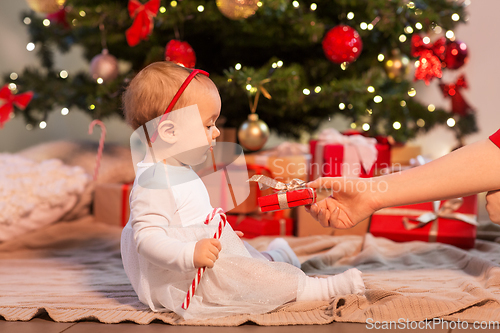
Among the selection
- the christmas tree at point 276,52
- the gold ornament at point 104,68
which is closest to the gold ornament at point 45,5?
the christmas tree at point 276,52

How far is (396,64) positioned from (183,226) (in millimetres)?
1427

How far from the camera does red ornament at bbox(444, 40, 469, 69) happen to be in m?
1.81

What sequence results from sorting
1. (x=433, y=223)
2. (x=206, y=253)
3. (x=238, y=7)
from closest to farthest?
(x=206, y=253), (x=433, y=223), (x=238, y=7)

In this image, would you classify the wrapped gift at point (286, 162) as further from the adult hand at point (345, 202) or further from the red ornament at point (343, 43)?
the adult hand at point (345, 202)

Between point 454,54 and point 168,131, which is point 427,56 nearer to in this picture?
point 454,54

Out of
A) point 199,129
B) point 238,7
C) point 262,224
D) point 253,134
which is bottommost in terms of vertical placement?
point 262,224

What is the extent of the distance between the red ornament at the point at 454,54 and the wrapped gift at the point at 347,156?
22.2 inches

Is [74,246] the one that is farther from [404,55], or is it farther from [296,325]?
[404,55]

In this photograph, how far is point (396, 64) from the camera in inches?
74.4

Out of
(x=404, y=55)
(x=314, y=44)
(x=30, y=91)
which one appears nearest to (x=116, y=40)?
(x=30, y=91)

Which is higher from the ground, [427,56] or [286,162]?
[427,56]

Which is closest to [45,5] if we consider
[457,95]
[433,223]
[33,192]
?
[33,192]

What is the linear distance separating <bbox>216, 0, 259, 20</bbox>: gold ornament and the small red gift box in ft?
2.78

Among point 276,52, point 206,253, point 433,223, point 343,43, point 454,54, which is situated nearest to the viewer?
point 206,253
